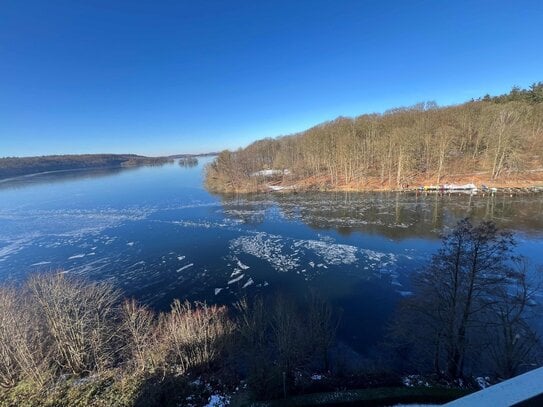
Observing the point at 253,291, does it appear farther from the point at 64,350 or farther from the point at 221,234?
the point at 221,234

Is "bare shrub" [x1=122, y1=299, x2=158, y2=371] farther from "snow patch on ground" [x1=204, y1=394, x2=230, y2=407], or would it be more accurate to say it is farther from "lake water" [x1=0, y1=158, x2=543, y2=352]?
"lake water" [x1=0, y1=158, x2=543, y2=352]

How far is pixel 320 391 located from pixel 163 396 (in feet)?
23.7

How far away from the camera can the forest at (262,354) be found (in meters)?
12.7

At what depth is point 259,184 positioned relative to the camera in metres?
79.7

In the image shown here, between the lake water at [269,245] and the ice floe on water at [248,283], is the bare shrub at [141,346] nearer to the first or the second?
the lake water at [269,245]

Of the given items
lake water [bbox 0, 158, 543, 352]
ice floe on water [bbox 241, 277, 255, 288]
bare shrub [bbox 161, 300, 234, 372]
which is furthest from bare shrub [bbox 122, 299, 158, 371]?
ice floe on water [bbox 241, 277, 255, 288]

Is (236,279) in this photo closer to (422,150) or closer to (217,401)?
(217,401)

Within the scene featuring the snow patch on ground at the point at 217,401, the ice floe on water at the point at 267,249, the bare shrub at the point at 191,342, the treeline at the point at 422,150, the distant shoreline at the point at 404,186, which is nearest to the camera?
the snow patch on ground at the point at 217,401

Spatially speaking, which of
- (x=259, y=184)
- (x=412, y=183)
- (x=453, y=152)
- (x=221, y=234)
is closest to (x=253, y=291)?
(x=221, y=234)

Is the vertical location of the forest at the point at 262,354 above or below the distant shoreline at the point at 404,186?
below

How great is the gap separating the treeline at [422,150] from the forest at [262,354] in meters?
49.9

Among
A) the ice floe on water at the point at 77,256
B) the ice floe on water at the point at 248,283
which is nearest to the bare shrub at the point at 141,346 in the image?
the ice floe on water at the point at 248,283

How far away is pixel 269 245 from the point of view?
112ft

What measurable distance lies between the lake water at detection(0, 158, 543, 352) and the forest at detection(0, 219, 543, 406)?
3248 mm
